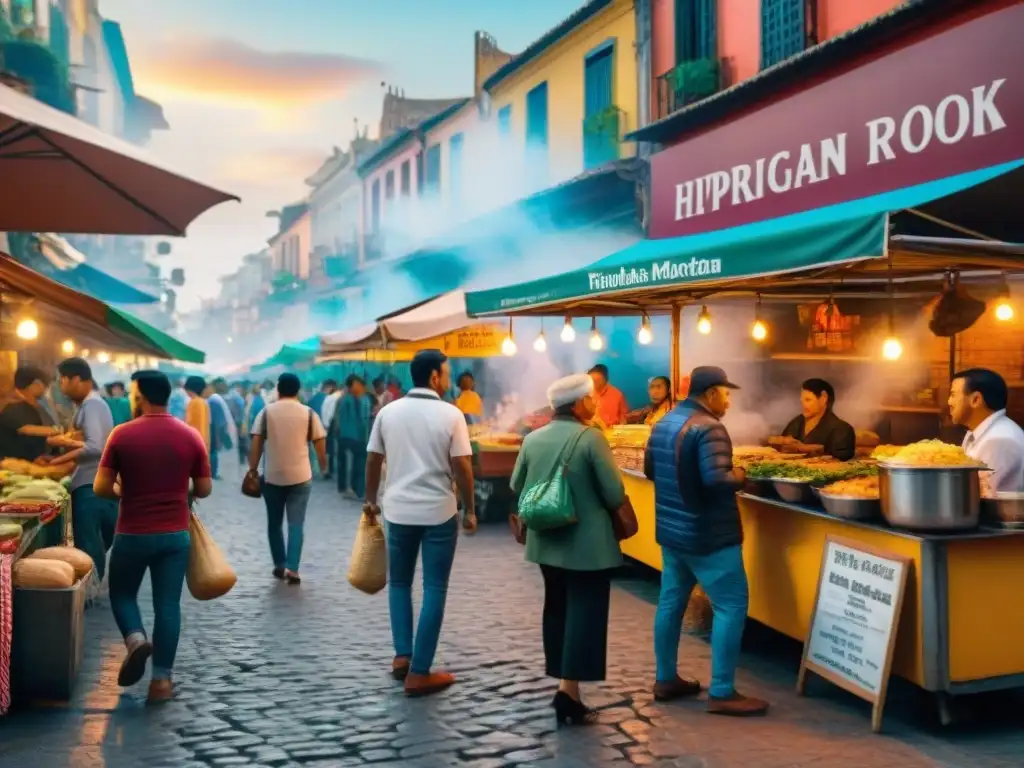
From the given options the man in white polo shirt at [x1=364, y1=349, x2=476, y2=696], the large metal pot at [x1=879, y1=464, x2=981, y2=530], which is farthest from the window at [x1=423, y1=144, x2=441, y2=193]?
the large metal pot at [x1=879, y1=464, x2=981, y2=530]

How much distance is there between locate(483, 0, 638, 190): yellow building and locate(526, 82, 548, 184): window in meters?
0.02

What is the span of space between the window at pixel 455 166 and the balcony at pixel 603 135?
9977 mm

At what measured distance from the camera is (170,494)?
618 cm

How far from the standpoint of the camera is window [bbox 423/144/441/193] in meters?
33.0

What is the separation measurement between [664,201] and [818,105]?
3402 millimetres

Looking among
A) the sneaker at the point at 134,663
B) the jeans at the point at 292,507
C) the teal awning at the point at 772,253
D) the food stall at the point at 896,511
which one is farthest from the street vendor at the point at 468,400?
the sneaker at the point at 134,663

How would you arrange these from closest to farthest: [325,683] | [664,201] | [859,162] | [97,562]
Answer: [325,683]
[97,562]
[859,162]
[664,201]

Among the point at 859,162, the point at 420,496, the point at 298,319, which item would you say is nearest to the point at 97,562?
the point at 420,496

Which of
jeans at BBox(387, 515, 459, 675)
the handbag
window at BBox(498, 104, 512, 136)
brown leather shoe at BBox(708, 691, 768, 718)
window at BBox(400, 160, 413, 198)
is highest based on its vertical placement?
window at BBox(400, 160, 413, 198)

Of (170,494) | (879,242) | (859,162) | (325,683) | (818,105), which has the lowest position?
(325,683)

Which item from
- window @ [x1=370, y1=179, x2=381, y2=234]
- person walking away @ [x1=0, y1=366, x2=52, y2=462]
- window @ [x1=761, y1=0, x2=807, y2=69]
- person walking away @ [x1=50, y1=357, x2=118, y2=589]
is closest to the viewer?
person walking away @ [x1=50, y1=357, x2=118, y2=589]

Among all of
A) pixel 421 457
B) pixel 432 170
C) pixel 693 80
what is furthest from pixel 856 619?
pixel 432 170

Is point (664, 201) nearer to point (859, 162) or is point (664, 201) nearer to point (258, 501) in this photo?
point (859, 162)

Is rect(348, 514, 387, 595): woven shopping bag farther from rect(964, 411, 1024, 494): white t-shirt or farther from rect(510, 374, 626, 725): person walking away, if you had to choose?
rect(964, 411, 1024, 494): white t-shirt
